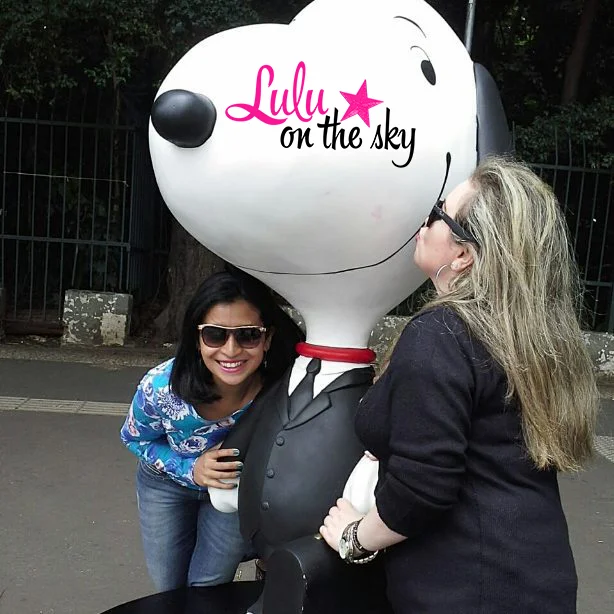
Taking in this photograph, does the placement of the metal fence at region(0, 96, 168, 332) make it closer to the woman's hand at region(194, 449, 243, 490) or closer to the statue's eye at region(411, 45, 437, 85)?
the woman's hand at region(194, 449, 243, 490)

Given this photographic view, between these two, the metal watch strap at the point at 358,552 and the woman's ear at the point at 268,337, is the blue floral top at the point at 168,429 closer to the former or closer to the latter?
the woman's ear at the point at 268,337

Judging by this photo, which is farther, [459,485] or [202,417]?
[202,417]

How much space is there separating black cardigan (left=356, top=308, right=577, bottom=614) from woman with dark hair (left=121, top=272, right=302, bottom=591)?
56 cm

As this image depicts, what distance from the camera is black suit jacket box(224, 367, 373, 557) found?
1773mm

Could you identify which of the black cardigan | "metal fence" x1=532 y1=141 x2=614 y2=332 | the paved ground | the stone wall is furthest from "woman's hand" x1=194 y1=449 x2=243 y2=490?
"metal fence" x1=532 y1=141 x2=614 y2=332

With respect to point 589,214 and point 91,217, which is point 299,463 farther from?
point 589,214

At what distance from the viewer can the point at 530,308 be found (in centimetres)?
140

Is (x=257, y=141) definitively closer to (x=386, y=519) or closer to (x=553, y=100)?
(x=386, y=519)

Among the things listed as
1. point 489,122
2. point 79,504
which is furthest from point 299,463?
point 79,504

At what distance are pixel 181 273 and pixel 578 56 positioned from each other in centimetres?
412

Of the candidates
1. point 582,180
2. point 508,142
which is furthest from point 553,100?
point 508,142

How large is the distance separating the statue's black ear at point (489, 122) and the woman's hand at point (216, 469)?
877mm

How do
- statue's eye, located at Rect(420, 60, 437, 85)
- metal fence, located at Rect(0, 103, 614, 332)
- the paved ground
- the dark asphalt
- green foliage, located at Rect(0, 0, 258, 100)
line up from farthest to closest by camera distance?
1. metal fence, located at Rect(0, 103, 614, 332)
2. green foliage, located at Rect(0, 0, 258, 100)
3. the dark asphalt
4. the paved ground
5. statue's eye, located at Rect(420, 60, 437, 85)

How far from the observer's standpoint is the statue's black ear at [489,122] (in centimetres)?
185
